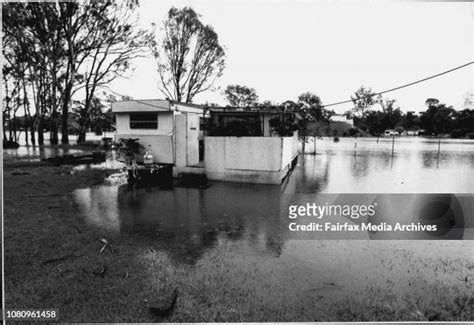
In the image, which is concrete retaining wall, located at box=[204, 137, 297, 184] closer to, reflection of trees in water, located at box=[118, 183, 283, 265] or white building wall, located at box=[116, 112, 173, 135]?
reflection of trees in water, located at box=[118, 183, 283, 265]

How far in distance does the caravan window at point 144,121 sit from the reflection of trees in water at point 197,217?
11.0ft

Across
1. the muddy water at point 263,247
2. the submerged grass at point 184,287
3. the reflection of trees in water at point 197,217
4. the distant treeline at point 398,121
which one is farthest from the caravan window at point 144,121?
the distant treeline at point 398,121

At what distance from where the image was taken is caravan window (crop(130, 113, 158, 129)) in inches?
414

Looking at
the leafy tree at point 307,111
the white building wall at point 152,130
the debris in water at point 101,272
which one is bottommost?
the debris in water at point 101,272

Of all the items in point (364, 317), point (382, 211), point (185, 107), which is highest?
point (185, 107)

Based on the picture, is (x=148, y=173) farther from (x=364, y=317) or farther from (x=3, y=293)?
(x=364, y=317)

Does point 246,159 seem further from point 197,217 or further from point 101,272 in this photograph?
point 101,272

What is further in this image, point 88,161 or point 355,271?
point 88,161

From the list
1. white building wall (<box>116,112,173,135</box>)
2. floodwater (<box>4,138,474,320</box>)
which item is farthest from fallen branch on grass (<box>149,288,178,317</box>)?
white building wall (<box>116,112,173,135</box>)

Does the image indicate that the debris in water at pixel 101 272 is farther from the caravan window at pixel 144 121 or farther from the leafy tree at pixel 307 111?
the leafy tree at pixel 307 111

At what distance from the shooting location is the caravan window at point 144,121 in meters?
10.5

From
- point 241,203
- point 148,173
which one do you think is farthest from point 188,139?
point 241,203

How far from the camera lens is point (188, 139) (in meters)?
9.36

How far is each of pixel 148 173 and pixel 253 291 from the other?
6.81 m
